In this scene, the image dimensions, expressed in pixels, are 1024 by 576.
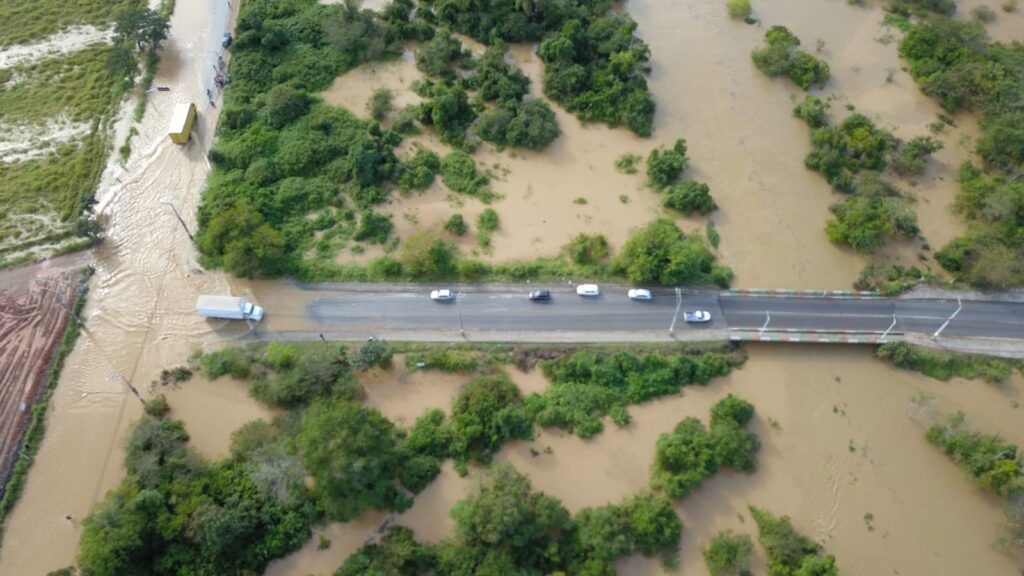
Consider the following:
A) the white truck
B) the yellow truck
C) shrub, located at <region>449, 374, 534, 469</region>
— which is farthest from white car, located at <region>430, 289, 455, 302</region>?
the yellow truck

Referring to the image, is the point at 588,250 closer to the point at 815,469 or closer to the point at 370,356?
the point at 370,356

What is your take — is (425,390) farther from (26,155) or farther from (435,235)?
(26,155)

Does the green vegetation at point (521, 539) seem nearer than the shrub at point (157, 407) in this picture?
Yes

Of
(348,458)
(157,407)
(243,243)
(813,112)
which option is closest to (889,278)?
(813,112)

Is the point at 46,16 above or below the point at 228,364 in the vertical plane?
above

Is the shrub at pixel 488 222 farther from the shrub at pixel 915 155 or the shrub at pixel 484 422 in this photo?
the shrub at pixel 915 155

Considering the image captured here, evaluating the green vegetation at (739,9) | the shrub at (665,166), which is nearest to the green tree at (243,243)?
the shrub at (665,166)
